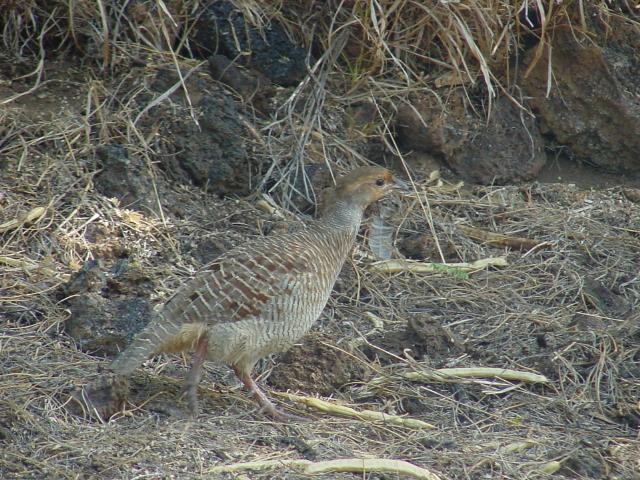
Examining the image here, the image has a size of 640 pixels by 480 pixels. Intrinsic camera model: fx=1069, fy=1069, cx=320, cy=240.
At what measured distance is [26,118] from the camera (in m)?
6.14

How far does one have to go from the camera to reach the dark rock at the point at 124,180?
19.6 feet

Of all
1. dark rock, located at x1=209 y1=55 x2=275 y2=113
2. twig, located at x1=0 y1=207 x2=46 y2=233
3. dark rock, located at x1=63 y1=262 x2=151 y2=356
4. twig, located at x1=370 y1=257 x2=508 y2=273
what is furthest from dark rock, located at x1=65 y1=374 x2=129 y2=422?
dark rock, located at x1=209 y1=55 x2=275 y2=113

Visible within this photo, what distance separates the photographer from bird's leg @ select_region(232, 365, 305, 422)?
15.3 ft

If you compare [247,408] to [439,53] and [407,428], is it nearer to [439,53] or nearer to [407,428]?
[407,428]

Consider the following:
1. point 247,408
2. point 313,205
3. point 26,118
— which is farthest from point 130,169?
point 247,408

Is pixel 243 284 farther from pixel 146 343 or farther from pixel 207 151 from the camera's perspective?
pixel 207 151

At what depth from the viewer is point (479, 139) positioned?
276 inches

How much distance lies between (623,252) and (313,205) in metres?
1.83

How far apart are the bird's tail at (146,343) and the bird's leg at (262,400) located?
0.37 metres

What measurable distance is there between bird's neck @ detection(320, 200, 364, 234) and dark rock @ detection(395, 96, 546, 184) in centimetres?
164

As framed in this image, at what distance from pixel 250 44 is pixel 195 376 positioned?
273cm

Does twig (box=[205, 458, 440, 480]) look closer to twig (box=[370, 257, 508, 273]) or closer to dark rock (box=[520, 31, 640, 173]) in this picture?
twig (box=[370, 257, 508, 273])

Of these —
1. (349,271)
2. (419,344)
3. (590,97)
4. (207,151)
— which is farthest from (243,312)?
(590,97)

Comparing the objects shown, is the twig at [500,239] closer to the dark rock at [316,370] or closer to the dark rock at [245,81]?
the dark rock at [245,81]
